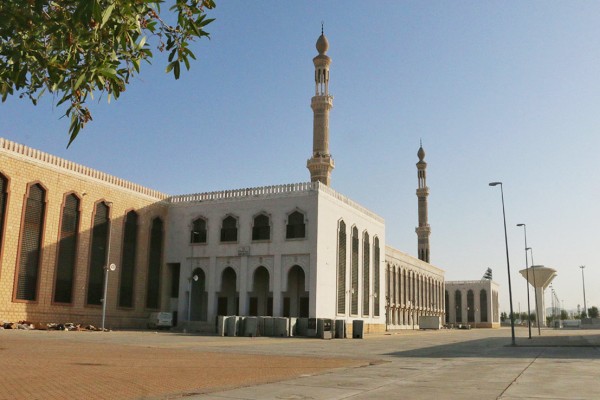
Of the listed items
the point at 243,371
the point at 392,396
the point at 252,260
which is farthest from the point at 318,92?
the point at 392,396

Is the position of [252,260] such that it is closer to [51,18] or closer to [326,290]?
[326,290]

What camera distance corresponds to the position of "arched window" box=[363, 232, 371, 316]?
56406 mm

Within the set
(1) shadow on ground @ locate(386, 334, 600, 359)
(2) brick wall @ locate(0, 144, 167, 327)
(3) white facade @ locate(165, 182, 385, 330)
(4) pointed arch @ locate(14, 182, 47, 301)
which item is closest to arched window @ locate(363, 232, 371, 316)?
(3) white facade @ locate(165, 182, 385, 330)

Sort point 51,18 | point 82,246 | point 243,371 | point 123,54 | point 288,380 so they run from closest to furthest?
point 51,18
point 123,54
point 288,380
point 243,371
point 82,246

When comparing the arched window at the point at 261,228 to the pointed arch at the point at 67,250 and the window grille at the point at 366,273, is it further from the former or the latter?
the pointed arch at the point at 67,250

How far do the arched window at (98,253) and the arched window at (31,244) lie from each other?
497 cm

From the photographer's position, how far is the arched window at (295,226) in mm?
47562

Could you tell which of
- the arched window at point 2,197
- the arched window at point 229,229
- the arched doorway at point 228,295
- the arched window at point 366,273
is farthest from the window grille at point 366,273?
the arched window at point 2,197

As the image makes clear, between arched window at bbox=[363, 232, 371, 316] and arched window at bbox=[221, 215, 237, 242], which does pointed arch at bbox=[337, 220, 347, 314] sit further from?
arched window at bbox=[221, 215, 237, 242]

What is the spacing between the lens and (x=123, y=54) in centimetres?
635

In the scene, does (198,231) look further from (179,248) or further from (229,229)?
(229,229)

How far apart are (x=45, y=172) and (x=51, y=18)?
36.0 m

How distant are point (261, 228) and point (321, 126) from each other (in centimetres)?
1540

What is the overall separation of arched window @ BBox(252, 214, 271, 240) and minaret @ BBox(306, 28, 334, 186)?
1050 centimetres
